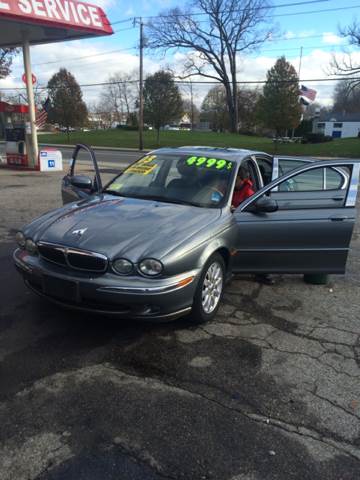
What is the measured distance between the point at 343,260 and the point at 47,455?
341 cm

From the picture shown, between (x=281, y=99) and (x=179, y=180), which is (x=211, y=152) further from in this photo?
(x=281, y=99)

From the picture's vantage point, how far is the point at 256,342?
365 cm

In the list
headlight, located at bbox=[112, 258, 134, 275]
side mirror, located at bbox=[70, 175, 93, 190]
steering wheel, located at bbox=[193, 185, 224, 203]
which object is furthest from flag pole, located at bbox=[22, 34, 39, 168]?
headlight, located at bbox=[112, 258, 134, 275]

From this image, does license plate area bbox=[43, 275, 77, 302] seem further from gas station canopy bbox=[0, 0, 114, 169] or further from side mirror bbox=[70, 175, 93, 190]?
gas station canopy bbox=[0, 0, 114, 169]

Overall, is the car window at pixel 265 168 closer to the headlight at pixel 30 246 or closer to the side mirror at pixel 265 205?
the side mirror at pixel 265 205

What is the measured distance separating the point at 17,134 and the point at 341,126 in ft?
276

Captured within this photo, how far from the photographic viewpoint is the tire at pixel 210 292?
3635 millimetres

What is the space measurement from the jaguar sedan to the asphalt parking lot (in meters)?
0.35

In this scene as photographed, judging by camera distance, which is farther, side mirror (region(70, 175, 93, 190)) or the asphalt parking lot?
side mirror (region(70, 175, 93, 190))

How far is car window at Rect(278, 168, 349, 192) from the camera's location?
477cm

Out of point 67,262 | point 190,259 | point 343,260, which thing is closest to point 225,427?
point 190,259

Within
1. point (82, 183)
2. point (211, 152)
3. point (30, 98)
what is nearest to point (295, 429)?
point (211, 152)

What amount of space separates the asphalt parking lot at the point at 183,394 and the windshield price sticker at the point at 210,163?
4.81ft

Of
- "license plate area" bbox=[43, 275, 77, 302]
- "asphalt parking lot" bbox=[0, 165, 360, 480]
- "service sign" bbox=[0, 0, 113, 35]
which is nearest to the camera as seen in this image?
"asphalt parking lot" bbox=[0, 165, 360, 480]
